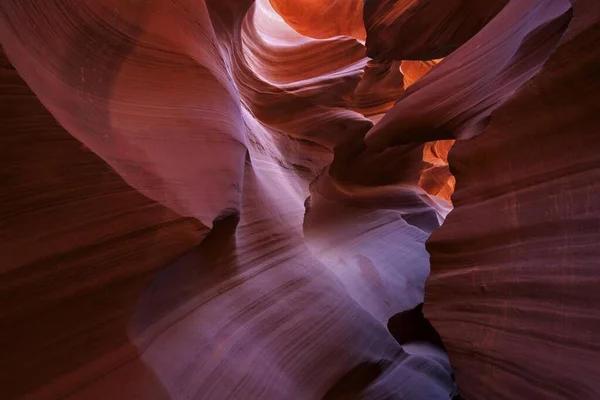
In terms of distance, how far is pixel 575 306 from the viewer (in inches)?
65.0

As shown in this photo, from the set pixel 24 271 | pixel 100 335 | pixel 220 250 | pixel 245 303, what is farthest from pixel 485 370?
pixel 24 271

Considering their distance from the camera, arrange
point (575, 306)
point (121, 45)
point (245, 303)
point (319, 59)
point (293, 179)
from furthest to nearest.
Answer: point (319, 59)
point (293, 179)
point (245, 303)
point (121, 45)
point (575, 306)

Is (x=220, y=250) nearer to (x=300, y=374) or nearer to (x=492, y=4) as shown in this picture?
(x=300, y=374)

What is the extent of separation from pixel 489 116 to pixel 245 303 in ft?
5.51

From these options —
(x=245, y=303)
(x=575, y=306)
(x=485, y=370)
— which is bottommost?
(x=485, y=370)

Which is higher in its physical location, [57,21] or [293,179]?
[57,21]

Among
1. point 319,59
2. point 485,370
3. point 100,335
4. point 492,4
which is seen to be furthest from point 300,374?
point 319,59

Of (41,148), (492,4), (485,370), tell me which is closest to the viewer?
(41,148)

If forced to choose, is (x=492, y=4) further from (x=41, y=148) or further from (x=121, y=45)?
(x=41, y=148)

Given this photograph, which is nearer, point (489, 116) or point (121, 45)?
point (121, 45)

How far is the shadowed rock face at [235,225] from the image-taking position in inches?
51.8

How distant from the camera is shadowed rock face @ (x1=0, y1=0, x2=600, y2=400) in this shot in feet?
4.32

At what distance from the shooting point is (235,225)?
2072mm

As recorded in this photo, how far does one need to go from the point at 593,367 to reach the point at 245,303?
1.53 meters
